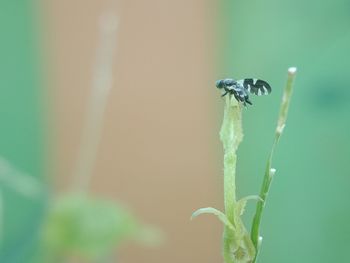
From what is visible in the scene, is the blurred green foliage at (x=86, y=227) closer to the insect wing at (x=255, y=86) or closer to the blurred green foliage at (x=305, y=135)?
the blurred green foliage at (x=305, y=135)

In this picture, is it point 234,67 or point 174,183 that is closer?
point 234,67

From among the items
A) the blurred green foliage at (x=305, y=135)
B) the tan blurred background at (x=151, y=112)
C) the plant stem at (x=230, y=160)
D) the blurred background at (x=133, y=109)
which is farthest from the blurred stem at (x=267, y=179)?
the tan blurred background at (x=151, y=112)

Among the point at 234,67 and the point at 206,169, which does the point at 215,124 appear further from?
the point at 234,67

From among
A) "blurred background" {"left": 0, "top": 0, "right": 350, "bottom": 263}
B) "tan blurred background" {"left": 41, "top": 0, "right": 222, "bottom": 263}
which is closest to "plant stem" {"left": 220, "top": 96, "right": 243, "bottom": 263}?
"blurred background" {"left": 0, "top": 0, "right": 350, "bottom": 263}

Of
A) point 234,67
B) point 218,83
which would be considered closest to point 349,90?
point 234,67

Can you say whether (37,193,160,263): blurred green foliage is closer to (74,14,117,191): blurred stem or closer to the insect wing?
(74,14,117,191): blurred stem

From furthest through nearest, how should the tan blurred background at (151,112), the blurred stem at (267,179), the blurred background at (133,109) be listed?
the tan blurred background at (151,112)
the blurred background at (133,109)
the blurred stem at (267,179)
